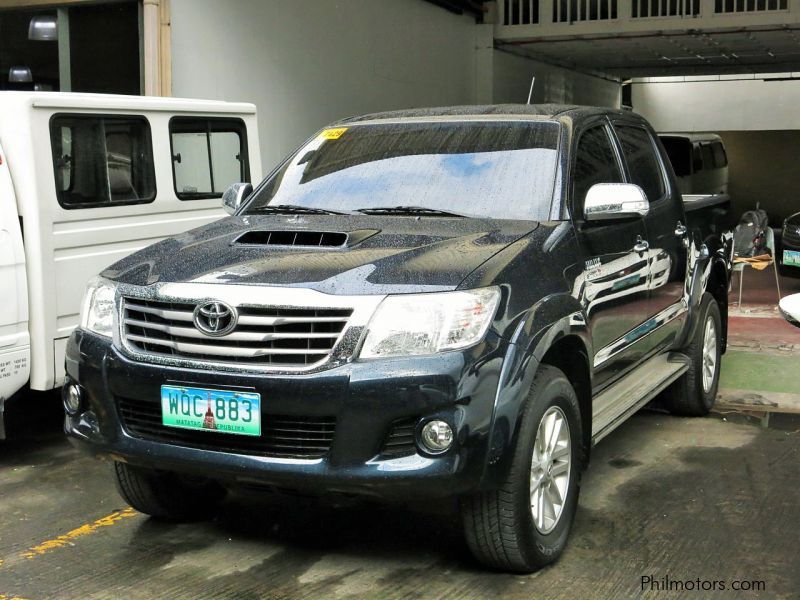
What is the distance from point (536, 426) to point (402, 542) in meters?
0.91

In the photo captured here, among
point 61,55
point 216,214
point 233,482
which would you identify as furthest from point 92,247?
point 61,55

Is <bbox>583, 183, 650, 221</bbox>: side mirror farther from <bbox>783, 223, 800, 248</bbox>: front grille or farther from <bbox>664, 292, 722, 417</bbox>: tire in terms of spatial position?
<bbox>783, 223, 800, 248</bbox>: front grille

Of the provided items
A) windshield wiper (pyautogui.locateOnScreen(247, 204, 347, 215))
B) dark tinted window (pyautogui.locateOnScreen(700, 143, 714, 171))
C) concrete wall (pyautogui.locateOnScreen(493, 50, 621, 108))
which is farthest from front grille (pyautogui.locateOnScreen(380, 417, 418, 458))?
dark tinted window (pyautogui.locateOnScreen(700, 143, 714, 171))

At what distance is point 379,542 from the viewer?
14.2 feet

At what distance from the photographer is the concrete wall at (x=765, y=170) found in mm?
26719

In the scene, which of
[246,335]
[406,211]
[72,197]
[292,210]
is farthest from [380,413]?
[72,197]

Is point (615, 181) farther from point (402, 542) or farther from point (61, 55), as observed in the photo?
point (61, 55)

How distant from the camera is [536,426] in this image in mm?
3764

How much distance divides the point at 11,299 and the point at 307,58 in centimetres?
857

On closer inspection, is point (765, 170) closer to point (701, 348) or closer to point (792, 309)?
point (701, 348)

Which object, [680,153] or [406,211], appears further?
[680,153]

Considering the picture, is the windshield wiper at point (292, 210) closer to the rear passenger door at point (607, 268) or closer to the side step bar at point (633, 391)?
the rear passenger door at point (607, 268)

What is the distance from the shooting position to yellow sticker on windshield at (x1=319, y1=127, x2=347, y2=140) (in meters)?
5.17

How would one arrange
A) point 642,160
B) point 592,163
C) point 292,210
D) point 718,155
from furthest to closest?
1. point 718,155
2. point 642,160
3. point 592,163
4. point 292,210
